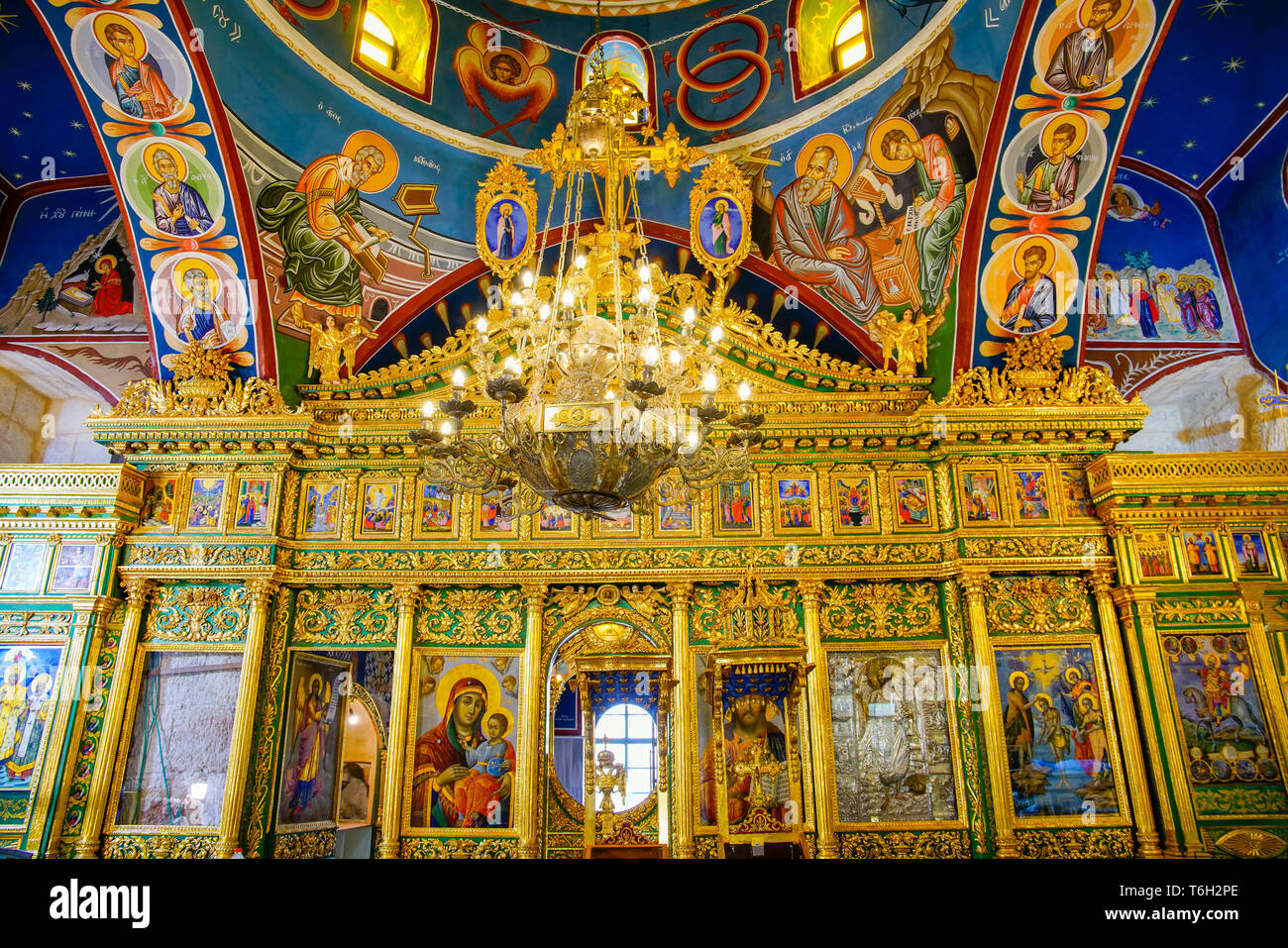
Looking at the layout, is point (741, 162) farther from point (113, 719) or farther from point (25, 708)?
point (25, 708)

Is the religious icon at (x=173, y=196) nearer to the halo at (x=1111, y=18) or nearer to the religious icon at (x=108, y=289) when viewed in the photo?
the religious icon at (x=108, y=289)

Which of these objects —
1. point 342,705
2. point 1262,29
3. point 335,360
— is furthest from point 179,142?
point 1262,29

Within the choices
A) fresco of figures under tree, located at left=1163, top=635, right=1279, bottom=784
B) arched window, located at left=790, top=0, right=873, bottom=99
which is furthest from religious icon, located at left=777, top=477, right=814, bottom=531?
arched window, located at left=790, top=0, right=873, bottom=99

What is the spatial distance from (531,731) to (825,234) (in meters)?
7.26

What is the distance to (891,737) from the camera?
30.0 ft

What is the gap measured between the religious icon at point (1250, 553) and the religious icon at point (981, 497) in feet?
8.53

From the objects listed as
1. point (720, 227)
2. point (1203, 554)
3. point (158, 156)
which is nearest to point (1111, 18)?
point (720, 227)

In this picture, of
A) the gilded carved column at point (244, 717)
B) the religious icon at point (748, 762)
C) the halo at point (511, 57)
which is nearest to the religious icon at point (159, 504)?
the gilded carved column at point (244, 717)

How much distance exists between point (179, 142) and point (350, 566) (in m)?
5.30

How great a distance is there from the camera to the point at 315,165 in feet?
33.3

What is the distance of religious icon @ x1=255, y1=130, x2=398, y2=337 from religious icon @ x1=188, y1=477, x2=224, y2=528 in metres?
2.32

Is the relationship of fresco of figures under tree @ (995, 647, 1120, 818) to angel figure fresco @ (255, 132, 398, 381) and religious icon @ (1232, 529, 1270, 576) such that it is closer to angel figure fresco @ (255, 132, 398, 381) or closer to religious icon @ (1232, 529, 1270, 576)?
religious icon @ (1232, 529, 1270, 576)

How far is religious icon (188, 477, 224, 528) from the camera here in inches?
386

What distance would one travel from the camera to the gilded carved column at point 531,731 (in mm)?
8906
